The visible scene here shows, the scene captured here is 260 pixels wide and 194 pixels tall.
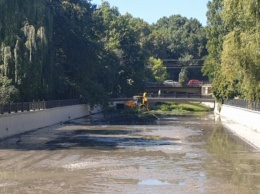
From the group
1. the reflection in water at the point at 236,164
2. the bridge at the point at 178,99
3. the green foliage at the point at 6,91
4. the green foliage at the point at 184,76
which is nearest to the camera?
the reflection in water at the point at 236,164

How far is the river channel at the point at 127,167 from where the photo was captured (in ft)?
53.5

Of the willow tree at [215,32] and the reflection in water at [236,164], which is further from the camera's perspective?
the willow tree at [215,32]

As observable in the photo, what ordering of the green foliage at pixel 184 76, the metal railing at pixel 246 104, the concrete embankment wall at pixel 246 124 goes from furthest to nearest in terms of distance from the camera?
the green foliage at pixel 184 76 < the metal railing at pixel 246 104 < the concrete embankment wall at pixel 246 124

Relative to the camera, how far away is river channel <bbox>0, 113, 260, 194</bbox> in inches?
642

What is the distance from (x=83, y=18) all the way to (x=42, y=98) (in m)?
24.2

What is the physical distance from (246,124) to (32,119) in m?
18.5

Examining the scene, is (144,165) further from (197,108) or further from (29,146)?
(197,108)

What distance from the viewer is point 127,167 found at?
824 inches

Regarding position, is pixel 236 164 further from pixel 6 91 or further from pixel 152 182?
pixel 6 91

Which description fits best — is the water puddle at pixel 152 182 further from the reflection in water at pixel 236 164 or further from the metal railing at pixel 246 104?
the metal railing at pixel 246 104

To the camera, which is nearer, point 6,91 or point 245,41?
point 245,41

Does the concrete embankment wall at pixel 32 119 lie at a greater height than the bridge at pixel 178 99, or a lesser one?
lesser

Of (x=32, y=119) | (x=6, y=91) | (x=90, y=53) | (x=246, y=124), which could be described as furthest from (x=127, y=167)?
(x=90, y=53)

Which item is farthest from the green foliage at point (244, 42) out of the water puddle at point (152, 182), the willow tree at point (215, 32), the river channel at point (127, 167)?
the willow tree at point (215, 32)
